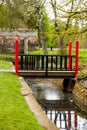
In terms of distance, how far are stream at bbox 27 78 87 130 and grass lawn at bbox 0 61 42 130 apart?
1.57m

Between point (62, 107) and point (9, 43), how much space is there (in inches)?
688

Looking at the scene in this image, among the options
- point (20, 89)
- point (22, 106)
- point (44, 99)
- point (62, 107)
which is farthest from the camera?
point (44, 99)

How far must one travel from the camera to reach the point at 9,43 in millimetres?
31516

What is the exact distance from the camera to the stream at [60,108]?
11.7 m

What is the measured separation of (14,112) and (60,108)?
18.7ft

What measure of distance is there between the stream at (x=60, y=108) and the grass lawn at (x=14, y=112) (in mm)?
1571

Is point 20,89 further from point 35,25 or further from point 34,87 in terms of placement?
point 35,25

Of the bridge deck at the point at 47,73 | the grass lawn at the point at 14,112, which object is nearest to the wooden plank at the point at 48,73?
the bridge deck at the point at 47,73

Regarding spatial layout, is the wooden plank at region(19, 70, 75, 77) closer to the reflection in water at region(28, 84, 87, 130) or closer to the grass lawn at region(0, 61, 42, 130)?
the reflection in water at region(28, 84, 87, 130)

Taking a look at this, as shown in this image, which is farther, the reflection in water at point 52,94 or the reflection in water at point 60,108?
the reflection in water at point 52,94

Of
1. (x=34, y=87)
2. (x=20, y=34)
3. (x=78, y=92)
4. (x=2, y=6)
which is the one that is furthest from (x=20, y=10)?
(x=78, y=92)

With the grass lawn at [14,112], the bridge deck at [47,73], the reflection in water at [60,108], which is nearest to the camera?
the grass lawn at [14,112]

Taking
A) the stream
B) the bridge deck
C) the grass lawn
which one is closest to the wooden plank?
the bridge deck

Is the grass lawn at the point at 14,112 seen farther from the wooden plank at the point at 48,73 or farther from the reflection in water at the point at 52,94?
the wooden plank at the point at 48,73
